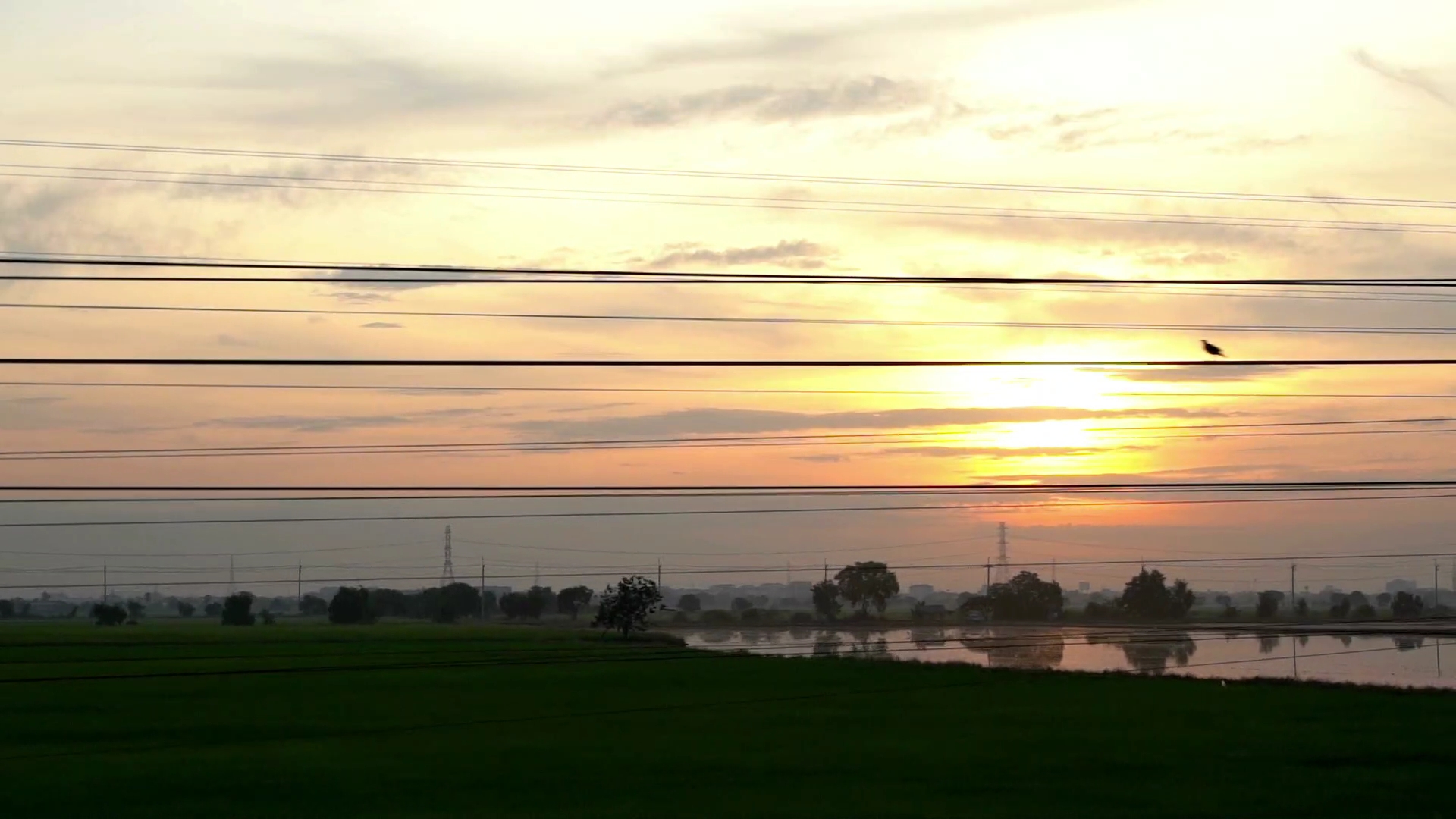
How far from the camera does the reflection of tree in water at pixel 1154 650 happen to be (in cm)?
10062

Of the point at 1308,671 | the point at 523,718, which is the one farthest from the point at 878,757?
the point at 1308,671

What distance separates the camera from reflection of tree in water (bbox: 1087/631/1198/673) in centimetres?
10062

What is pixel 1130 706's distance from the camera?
63750 mm

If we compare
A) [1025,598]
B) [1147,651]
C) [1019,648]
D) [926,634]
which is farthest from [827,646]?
[1025,598]

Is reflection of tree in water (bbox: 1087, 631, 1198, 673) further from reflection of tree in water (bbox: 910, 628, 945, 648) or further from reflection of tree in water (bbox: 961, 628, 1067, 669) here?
reflection of tree in water (bbox: 910, 628, 945, 648)

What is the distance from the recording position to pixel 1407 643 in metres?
135

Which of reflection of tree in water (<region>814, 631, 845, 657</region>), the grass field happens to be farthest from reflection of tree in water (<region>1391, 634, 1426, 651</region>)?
the grass field

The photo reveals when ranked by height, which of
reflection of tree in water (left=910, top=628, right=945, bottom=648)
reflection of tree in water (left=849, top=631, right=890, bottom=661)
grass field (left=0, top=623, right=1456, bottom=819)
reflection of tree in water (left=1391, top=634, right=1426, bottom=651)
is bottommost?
reflection of tree in water (left=910, top=628, right=945, bottom=648)

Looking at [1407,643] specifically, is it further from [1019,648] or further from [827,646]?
[827,646]

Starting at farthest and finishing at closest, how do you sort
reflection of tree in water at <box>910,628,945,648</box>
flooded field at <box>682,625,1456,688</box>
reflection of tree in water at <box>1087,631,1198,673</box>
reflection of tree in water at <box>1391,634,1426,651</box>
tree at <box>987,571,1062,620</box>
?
tree at <box>987,571,1062,620</box> < reflection of tree in water at <box>910,628,945,648</box> < reflection of tree in water at <box>1391,634,1426,651</box> < reflection of tree in water at <box>1087,631,1198,673</box> < flooded field at <box>682,625,1456,688</box>

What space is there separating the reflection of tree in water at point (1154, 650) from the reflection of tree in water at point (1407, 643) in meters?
17.9

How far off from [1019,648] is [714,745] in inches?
3244

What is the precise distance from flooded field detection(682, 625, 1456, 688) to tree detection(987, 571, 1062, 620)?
2753cm

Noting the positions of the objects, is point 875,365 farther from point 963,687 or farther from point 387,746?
point 963,687
